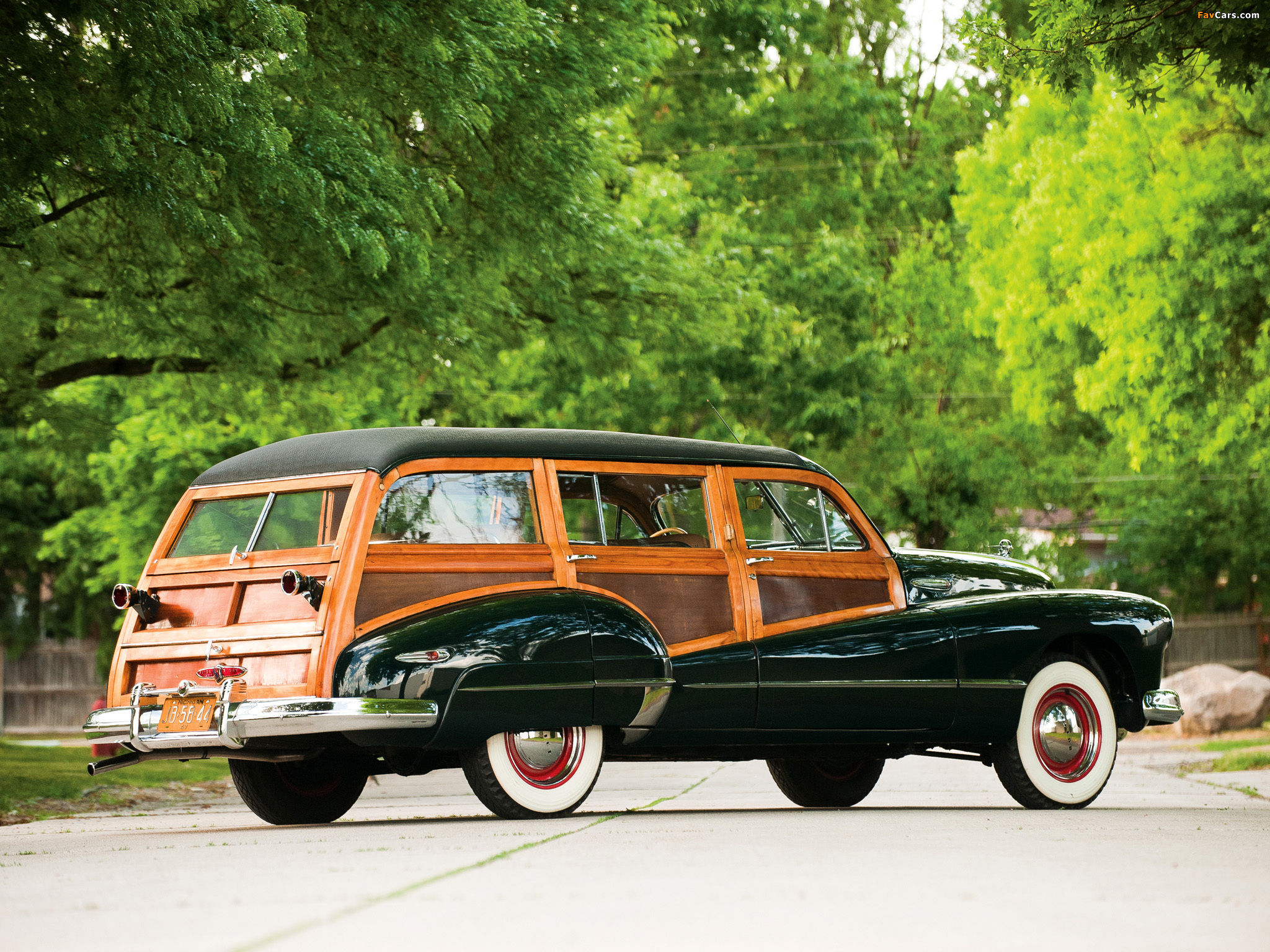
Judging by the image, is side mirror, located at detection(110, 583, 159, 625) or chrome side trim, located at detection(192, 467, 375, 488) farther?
side mirror, located at detection(110, 583, 159, 625)

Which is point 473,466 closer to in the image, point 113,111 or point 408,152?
point 113,111

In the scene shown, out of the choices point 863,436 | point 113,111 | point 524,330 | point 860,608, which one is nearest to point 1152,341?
point 524,330

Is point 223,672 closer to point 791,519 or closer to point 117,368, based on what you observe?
point 791,519

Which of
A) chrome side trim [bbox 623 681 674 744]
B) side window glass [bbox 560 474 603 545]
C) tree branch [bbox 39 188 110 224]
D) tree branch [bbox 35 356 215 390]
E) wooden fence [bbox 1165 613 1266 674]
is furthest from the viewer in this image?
wooden fence [bbox 1165 613 1266 674]

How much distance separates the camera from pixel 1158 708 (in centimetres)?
1048

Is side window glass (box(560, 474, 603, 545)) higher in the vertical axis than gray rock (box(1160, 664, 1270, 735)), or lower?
higher

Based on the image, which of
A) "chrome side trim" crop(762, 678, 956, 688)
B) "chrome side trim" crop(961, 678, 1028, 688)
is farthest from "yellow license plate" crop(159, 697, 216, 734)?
"chrome side trim" crop(961, 678, 1028, 688)

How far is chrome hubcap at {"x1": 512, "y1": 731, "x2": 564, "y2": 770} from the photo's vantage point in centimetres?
871

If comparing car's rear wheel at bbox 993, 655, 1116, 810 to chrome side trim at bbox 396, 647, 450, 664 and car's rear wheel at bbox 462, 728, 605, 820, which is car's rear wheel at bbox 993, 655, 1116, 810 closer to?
car's rear wheel at bbox 462, 728, 605, 820

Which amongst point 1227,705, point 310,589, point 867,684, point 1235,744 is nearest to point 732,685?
point 867,684

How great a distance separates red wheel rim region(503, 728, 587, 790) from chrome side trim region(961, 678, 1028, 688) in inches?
96.0

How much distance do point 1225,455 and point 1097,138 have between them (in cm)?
488

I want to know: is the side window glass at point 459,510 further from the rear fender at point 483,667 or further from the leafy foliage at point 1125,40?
the leafy foliage at point 1125,40

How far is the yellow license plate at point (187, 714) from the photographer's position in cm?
836
